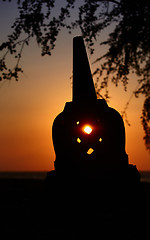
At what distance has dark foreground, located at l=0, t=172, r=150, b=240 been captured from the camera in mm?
6098

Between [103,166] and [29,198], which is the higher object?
[103,166]

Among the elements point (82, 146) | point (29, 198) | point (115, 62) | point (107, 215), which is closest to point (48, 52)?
point (115, 62)

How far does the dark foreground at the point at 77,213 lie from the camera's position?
240 inches

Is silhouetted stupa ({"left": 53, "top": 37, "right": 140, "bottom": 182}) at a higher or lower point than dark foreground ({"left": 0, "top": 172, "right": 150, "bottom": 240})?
higher

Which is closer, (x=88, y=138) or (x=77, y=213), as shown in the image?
(x=77, y=213)

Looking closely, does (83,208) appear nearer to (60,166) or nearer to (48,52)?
(60,166)

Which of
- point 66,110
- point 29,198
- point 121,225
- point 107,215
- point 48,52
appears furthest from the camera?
point 48,52

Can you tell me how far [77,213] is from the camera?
7.62 m

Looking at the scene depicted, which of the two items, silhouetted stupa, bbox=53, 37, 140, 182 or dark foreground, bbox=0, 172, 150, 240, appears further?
silhouetted stupa, bbox=53, 37, 140, 182

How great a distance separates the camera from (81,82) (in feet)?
27.9

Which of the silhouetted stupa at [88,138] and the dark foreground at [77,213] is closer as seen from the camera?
the dark foreground at [77,213]

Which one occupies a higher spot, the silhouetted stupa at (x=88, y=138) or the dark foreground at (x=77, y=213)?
the silhouetted stupa at (x=88, y=138)

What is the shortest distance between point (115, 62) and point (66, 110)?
7.69 feet

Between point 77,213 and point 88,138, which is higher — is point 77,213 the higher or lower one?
the lower one
